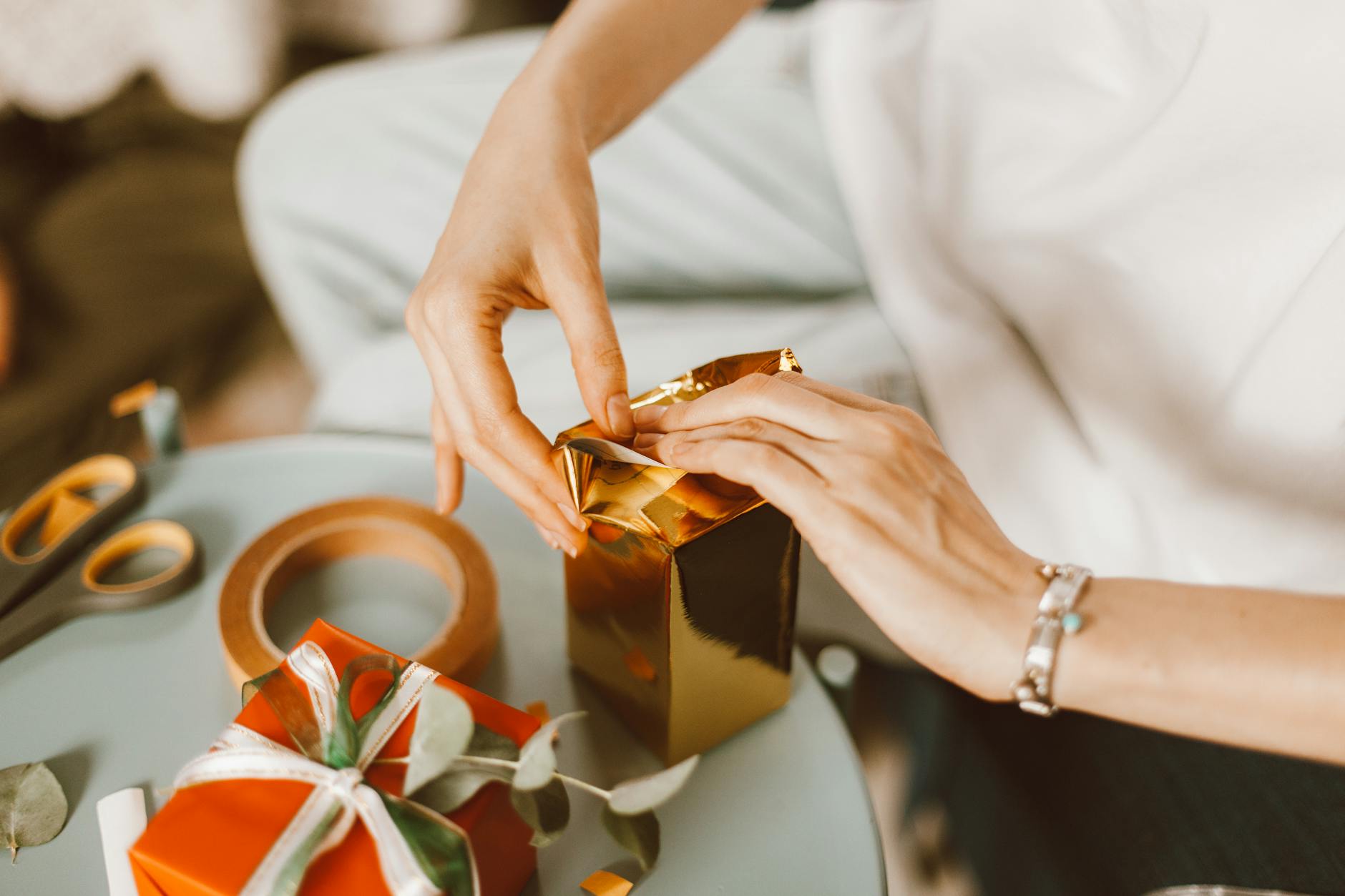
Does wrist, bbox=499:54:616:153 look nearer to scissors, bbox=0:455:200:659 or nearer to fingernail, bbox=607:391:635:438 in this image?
fingernail, bbox=607:391:635:438

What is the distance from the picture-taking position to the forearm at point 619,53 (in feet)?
2.27

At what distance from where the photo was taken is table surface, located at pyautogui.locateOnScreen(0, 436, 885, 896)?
1.81 feet

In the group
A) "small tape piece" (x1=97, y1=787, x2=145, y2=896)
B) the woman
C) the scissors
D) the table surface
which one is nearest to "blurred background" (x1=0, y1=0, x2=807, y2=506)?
the scissors

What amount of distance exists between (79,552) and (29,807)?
0.70ft

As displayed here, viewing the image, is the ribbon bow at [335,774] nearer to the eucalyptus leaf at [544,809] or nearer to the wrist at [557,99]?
the eucalyptus leaf at [544,809]

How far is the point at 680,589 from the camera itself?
19.5 inches

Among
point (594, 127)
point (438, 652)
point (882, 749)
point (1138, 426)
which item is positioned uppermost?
point (594, 127)

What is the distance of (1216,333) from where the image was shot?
634mm

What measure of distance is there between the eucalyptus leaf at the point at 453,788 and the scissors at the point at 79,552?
343 millimetres

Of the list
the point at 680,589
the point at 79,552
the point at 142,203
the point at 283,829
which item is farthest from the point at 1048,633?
the point at 142,203

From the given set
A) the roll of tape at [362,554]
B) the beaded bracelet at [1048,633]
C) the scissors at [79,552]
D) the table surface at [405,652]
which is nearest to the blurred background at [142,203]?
the scissors at [79,552]

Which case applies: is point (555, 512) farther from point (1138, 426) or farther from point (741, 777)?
point (1138, 426)

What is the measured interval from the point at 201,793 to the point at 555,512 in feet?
0.79

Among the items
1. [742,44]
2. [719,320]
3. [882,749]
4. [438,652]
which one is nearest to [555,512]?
[438,652]
